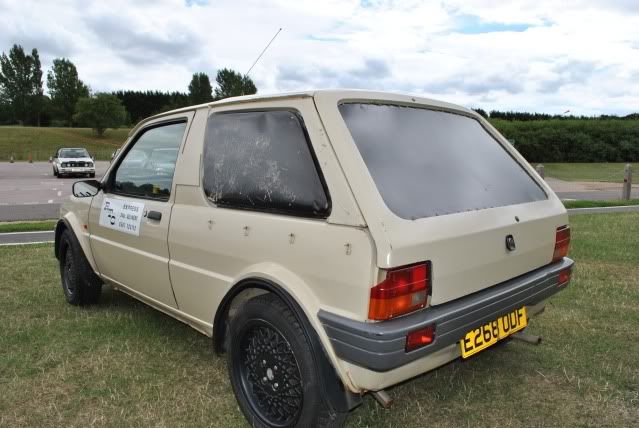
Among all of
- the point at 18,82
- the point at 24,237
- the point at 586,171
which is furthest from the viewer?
the point at 18,82

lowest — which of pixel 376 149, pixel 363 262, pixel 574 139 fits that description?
pixel 363 262

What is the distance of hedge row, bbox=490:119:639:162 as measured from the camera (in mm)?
33188

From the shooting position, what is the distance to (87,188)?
413 centimetres

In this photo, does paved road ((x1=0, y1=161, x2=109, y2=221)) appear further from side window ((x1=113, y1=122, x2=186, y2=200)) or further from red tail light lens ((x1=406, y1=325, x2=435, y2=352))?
red tail light lens ((x1=406, y1=325, x2=435, y2=352))

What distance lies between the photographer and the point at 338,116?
95.3 inches

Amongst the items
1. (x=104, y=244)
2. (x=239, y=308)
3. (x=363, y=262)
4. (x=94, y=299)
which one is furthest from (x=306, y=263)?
(x=94, y=299)

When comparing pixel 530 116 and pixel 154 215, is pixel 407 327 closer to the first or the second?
pixel 154 215

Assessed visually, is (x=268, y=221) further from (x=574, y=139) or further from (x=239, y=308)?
(x=574, y=139)

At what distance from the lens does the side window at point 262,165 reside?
243 cm

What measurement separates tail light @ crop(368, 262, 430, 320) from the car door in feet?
5.44

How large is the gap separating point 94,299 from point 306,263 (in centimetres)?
307

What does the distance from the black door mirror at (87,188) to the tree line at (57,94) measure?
240ft

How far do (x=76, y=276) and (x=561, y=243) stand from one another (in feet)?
12.6

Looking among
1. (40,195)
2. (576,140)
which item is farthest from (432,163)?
(576,140)
